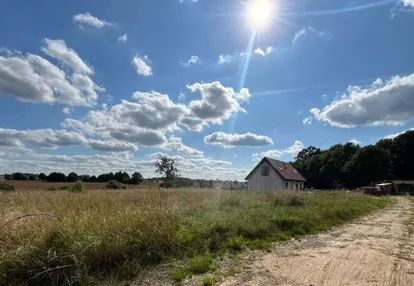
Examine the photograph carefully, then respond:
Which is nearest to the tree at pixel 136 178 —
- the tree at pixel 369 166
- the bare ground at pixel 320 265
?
the tree at pixel 369 166

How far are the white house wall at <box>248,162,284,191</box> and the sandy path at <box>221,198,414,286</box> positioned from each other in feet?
128

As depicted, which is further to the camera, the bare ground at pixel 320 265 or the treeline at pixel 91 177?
the treeline at pixel 91 177

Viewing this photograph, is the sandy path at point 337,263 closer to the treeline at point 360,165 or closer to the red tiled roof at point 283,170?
the red tiled roof at point 283,170

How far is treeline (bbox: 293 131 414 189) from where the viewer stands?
2425 inches

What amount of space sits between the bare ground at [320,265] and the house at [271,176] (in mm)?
39628

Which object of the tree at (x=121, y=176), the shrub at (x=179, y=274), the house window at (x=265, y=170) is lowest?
the shrub at (x=179, y=274)

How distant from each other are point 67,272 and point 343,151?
74640 millimetres

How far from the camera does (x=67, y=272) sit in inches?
195

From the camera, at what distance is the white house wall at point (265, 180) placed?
157 feet

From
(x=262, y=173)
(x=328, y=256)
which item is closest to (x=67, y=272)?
(x=328, y=256)

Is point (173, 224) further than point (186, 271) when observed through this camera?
Yes

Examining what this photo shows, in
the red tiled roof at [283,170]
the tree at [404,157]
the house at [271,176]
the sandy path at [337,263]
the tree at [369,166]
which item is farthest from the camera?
the tree at [404,157]

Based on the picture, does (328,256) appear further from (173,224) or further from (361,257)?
(173,224)

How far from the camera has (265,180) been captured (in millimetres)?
49781
